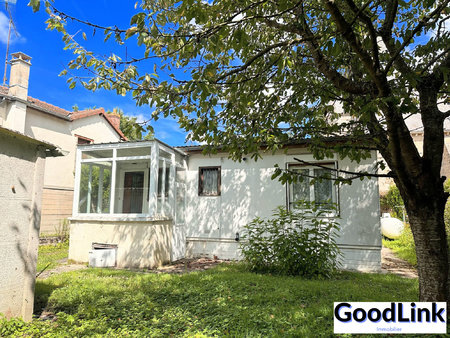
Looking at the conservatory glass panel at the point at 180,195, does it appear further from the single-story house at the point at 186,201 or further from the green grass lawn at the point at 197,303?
the green grass lawn at the point at 197,303

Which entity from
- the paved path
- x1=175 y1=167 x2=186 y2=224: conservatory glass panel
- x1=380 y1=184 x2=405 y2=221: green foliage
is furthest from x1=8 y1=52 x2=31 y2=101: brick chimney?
x1=380 y1=184 x2=405 y2=221: green foliage

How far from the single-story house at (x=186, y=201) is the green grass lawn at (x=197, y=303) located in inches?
69.2

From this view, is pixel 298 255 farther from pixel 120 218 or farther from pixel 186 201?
pixel 120 218

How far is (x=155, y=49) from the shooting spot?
4.45 meters

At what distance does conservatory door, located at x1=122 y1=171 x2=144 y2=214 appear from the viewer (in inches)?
342

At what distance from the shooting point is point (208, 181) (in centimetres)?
990

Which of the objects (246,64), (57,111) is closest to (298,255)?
(246,64)

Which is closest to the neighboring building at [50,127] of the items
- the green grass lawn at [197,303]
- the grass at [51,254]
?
the grass at [51,254]

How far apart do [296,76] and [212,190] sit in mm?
5663

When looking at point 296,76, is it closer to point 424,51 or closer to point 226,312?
point 424,51

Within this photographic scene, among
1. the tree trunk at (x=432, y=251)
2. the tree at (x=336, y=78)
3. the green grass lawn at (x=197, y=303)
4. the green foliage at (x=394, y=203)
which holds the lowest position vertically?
the green grass lawn at (x=197, y=303)

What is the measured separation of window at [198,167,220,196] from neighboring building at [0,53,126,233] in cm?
551

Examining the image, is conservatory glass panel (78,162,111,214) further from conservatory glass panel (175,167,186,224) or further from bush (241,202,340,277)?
bush (241,202,340,277)

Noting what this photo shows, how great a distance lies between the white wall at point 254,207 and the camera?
25.7 ft
